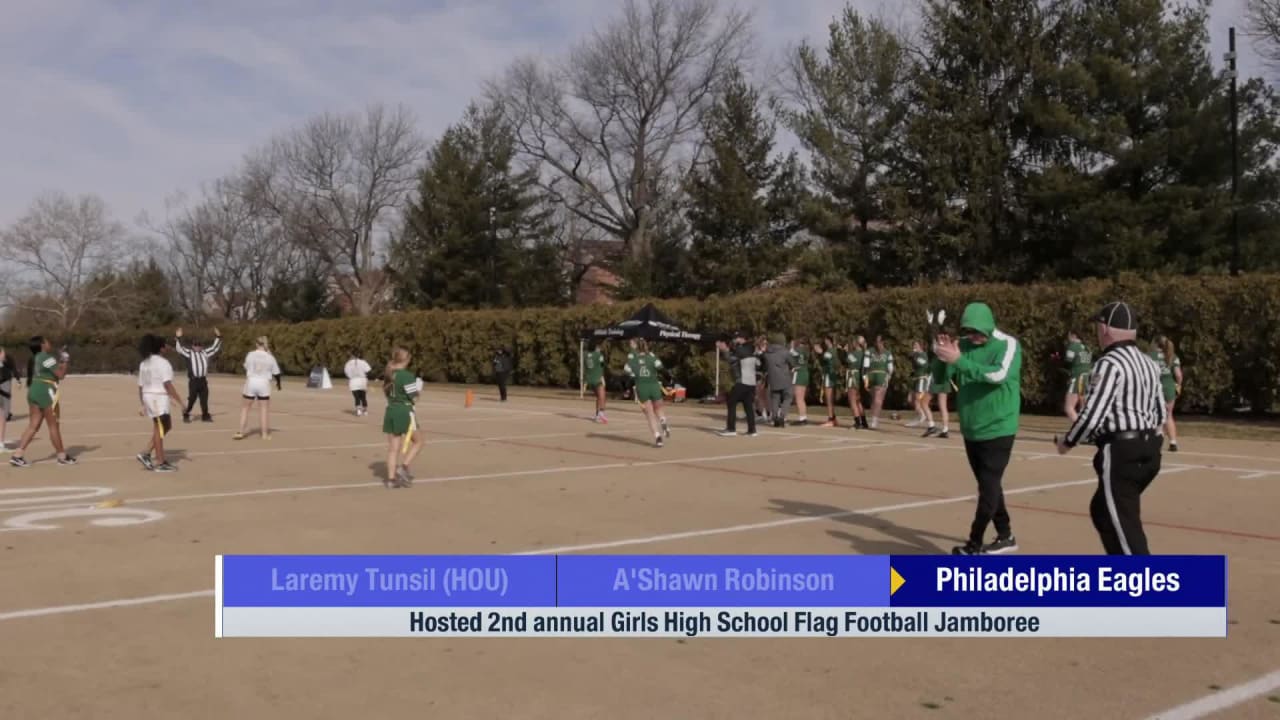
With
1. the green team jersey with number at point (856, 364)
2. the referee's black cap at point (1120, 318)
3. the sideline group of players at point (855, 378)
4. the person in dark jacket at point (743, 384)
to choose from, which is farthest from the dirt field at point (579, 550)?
the green team jersey with number at point (856, 364)

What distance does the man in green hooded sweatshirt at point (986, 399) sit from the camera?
741cm

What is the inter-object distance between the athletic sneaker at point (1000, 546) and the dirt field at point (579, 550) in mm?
416

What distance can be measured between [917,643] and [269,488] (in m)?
8.49

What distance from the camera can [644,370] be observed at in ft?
56.6

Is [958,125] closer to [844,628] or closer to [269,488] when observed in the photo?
[269,488]

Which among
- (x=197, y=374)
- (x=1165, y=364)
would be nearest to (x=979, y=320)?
(x=1165, y=364)

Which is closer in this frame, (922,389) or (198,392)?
(922,389)

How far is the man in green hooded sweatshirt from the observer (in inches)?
292

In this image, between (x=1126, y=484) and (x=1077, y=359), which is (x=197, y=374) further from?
(x=1126, y=484)

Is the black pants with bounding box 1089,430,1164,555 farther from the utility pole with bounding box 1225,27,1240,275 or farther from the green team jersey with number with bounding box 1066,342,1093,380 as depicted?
the utility pole with bounding box 1225,27,1240,275

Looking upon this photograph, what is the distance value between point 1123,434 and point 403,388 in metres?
8.09

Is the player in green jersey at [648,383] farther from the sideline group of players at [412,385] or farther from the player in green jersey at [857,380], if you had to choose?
the player in green jersey at [857,380]

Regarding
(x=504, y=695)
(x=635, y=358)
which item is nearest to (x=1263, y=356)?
(x=635, y=358)

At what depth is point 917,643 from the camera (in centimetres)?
581
